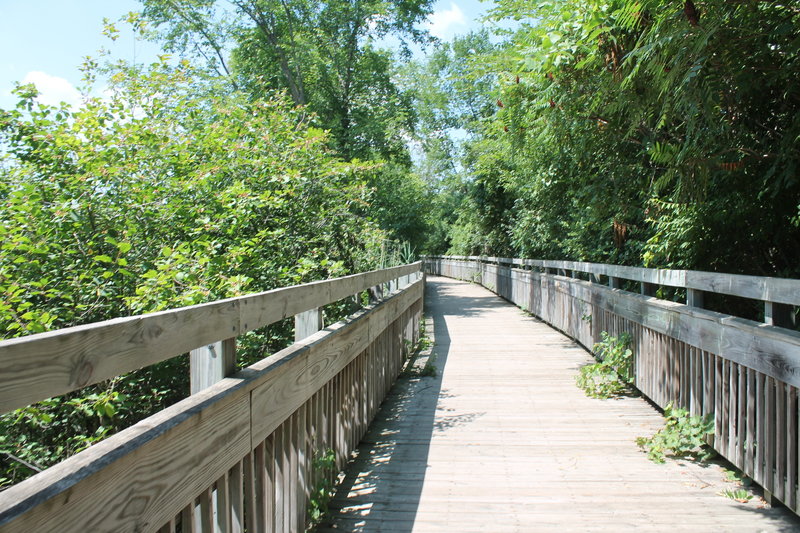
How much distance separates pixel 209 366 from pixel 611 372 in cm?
494

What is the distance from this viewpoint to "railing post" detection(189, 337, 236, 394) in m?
2.05

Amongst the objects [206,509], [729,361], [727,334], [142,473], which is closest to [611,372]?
[729,361]

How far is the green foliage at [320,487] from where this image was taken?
297 centimetres

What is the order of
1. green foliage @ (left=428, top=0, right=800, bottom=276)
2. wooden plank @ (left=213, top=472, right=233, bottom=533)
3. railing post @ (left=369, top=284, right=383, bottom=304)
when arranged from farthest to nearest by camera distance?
railing post @ (left=369, top=284, right=383, bottom=304) → green foliage @ (left=428, top=0, right=800, bottom=276) → wooden plank @ (left=213, top=472, right=233, bottom=533)

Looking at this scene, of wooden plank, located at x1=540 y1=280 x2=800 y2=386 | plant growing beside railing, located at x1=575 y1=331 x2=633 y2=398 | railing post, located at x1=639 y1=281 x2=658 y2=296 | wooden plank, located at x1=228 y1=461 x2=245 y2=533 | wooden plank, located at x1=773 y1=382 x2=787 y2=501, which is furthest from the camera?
plant growing beside railing, located at x1=575 y1=331 x2=633 y2=398

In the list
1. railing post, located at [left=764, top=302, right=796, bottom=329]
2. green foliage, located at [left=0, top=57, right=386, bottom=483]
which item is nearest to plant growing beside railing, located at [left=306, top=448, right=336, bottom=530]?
green foliage, located at [left=0, top=57, right=386, bottom=483]

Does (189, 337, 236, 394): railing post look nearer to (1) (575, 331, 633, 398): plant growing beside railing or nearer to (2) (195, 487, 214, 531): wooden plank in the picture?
(2) (195, 487, 214, 531): wooden plank

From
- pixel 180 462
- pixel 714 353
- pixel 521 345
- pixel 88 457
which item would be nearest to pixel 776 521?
pixel 714 353

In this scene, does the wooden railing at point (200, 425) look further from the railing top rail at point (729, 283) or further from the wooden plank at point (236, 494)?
the railing top rail at point (729, 283)

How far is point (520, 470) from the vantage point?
12.6ft

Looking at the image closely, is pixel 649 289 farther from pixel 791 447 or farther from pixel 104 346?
pixel 104 346

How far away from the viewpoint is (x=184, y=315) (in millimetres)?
1688

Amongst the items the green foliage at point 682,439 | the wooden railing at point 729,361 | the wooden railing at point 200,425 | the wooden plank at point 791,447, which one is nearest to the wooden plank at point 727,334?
the wooden railing at point 729,361

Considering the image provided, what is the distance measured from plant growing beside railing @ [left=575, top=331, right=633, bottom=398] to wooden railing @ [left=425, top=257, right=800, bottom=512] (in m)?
0.15
